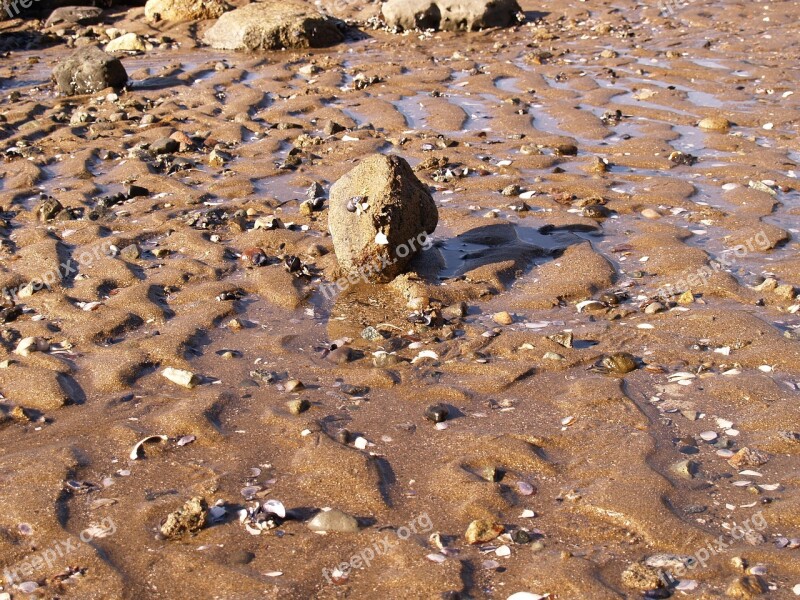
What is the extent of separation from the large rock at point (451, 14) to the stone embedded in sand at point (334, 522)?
37.1ft

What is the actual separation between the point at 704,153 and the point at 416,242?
3594 mm

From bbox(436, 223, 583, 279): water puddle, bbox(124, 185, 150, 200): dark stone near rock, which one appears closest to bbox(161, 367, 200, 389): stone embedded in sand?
bbox(436, 223, 583, 279): water puddle

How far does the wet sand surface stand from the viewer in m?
3.36

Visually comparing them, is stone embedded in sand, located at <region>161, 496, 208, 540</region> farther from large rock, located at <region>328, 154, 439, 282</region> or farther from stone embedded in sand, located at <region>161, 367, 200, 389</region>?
large rock, located at <region>328, 154, 439, 282</region>

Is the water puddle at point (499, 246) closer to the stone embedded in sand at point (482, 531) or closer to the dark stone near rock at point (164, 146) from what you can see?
the stone embedded in sand at point (482, 531)

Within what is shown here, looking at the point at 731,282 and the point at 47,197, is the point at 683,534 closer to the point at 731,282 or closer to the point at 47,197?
the point at 731,282

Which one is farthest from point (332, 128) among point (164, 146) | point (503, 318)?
point (503, 318)

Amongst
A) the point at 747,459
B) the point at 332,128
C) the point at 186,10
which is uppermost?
the point at 186,10

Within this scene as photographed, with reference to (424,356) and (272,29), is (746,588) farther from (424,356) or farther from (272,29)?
(272,29)

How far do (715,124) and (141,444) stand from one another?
21.8 feet

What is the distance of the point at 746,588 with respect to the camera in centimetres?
303

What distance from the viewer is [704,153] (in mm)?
7898

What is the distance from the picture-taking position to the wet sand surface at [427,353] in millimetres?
3363

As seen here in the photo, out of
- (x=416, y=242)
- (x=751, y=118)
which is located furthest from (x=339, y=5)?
(x=416, y=242)
